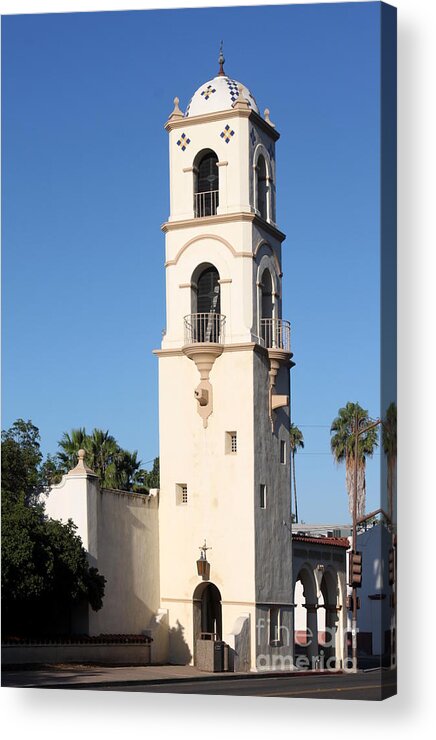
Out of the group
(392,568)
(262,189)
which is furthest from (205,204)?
(392,568)

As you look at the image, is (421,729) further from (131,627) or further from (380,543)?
(131,627)

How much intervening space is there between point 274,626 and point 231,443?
12.5 ft

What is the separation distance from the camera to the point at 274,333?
29.4 meters

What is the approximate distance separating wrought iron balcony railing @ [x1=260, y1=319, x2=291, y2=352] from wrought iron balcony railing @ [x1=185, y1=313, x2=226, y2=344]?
85 cm

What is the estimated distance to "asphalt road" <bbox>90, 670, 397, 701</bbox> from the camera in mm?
19297

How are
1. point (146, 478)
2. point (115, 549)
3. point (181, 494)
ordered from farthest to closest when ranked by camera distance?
point (146, 478) → point (181, 494) → point (115, 549)

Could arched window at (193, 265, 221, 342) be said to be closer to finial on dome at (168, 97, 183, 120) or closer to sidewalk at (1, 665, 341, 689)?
finial on dome at (168, 97, 183, 120)

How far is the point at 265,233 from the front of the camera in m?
29.9

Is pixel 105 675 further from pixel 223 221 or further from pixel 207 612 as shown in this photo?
pixel 223 221

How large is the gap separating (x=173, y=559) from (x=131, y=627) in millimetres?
1570

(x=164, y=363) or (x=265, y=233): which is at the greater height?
(x=265, y=233)

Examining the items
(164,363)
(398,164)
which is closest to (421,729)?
(398,164)

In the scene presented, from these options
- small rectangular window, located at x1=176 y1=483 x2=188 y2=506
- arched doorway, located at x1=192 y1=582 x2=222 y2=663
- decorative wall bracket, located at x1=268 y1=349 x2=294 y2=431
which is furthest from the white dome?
arched doorway, located at x1=192 y1=582 x2=222 y2=663

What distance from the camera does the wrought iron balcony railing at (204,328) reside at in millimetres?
29344
